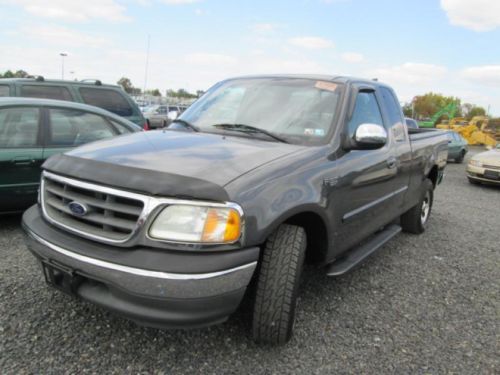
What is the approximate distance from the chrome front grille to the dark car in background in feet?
17.6

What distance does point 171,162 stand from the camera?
2273mm

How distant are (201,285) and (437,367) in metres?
1.57

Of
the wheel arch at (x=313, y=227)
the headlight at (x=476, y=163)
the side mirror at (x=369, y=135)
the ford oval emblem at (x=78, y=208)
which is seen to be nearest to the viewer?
the ford oval emblem at (x=78, y=208)

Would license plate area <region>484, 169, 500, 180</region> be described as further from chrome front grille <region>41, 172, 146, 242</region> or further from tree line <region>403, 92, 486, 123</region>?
tree line <region>403, 92, 486, 123</region>

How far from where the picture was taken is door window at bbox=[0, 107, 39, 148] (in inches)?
166

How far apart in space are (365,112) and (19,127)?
11.7ft

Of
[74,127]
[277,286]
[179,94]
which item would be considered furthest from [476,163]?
[179,94]

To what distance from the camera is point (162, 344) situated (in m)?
2.45

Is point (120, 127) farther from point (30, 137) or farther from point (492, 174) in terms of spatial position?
point (492, 174)

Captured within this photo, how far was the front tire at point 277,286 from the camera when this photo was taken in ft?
7.52

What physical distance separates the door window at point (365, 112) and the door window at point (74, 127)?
3.08m

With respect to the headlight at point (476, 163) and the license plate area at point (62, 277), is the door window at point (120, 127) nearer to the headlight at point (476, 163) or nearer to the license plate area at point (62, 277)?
the license plate area at point (62, 277)

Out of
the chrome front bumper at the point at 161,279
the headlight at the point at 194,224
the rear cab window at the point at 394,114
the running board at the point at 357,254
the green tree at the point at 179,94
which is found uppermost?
the rear cab window at the point at 394,114

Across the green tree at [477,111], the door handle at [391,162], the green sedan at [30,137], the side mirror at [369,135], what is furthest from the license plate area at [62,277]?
Answer: the green tree at [477,111]
